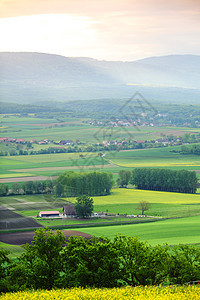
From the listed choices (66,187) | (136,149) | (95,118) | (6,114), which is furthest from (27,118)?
(66,187)

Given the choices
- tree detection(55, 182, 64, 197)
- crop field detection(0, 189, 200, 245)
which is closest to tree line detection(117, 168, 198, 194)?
crop field detection(0, 189, 200, 245)

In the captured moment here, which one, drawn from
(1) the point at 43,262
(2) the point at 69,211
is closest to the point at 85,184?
(2) the point at 69,211

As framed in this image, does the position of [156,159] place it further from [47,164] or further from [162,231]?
[162,231]

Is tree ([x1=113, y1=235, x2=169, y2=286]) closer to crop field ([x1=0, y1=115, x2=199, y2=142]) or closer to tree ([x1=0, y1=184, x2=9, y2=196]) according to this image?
tree ([x1=0, y1=184, x2=9, y2=196])

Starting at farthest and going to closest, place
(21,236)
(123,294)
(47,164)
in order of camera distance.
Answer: (47,164)
(21,236)
(123,294)

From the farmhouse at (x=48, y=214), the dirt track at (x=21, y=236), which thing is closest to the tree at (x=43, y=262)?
the dirt track at (x=21, y=236)

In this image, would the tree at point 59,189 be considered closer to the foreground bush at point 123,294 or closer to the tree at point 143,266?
the tree at point 143,266

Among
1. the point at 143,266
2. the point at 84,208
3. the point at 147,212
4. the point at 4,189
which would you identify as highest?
the point at 143,266

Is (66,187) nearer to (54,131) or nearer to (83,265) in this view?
(83,265)
